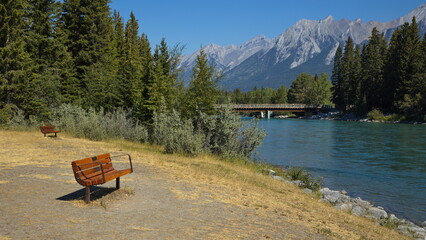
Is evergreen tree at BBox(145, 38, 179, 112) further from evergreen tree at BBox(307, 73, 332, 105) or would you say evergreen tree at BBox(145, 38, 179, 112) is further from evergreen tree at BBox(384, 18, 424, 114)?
evergreen tree at BBox(307, 73, 332, 105)

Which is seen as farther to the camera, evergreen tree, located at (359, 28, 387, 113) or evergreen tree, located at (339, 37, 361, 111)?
evergreen tree, located at (339, 37, 361, 111)

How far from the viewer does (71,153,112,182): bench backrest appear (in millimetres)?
8094

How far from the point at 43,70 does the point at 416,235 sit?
104 ft

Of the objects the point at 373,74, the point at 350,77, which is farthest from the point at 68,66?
the point at 350,77

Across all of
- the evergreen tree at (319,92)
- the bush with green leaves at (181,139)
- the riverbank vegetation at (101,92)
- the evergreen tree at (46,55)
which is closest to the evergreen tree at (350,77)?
the evergreen tree at (319,92)

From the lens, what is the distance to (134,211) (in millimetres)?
7805

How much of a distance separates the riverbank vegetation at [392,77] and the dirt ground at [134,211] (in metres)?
67.4

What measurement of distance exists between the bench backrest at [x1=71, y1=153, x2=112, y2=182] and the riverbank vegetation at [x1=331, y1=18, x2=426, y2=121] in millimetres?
69150

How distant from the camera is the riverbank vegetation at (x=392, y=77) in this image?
7175 centimetres

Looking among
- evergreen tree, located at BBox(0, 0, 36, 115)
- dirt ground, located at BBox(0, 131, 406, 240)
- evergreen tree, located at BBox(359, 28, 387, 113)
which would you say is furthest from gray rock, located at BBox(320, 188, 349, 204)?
evergreen tree, located at BBox(359, 28, 387, 113)

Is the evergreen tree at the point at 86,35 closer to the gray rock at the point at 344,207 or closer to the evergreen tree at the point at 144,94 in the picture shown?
the evergreen tree at the point at 144,94

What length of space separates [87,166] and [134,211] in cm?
174

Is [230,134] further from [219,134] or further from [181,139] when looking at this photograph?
[181,139]

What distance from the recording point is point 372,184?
18891 millimetres
